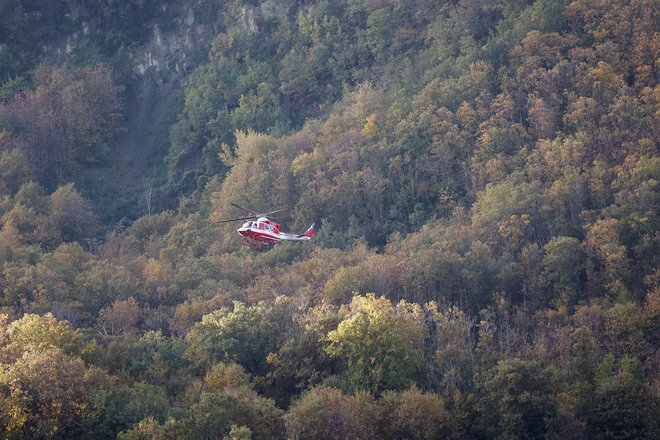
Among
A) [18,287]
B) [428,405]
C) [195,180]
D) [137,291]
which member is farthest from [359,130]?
[428,405]

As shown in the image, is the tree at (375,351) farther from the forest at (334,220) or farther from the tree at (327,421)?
the tree at (327,421)

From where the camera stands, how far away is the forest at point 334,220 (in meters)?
58.2

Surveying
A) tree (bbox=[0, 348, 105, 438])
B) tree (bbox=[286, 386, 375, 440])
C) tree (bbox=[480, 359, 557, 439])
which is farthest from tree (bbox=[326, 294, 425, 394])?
tree (bbox=[0, 348, 105, 438])

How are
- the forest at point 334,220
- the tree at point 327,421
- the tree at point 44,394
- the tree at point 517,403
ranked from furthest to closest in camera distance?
1. the forest at point 334,220
2. the tree at point 517,403
3. the tree at point 327,421
4. the tree at point 44,394

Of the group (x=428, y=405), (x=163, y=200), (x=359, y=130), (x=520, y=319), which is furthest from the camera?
(x=163, y=200)

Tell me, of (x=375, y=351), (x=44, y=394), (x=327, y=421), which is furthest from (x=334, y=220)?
(x=44, y=394)

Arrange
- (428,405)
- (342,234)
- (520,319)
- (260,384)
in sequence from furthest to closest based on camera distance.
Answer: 1. (342,234)
2. (520,319)
3. (260,384)
4. (428,405)

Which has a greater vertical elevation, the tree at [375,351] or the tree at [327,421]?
the tree at [327,421]

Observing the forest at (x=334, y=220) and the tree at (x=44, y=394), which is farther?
the forest at (x=334, y=220)

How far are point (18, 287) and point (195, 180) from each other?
29.1m

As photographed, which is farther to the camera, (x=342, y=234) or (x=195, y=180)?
(x=195, y=180)

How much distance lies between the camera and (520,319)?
72.2 meters

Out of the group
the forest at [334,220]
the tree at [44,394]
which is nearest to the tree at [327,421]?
the forest at [334,220]

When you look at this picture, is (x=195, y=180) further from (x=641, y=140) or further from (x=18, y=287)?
(x=641, y=140)
